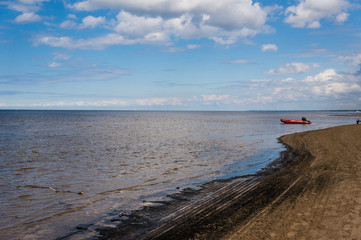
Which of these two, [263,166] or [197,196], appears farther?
[263,166]

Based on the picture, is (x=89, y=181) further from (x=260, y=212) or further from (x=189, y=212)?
(x=260, y=212)

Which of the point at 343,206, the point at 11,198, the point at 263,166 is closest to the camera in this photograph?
A: the point at 343,206

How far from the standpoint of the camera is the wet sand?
6945 mm

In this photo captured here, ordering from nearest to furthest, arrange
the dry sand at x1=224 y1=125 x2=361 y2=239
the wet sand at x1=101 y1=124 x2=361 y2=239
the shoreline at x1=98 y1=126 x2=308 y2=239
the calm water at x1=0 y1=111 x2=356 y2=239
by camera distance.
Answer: the dry sand at x1=224 y1=125 x2=361 y2=239 → the wet sand at x1=101 y1=124 x2=361 y2=239 → the shoreline at x1=98 y1=126 x2=308 y2=239 → the calm water at x1=0 y1=111 x2=356 y2=239

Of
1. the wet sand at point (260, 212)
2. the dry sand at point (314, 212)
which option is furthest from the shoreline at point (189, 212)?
the dry sand at point (314, 212)

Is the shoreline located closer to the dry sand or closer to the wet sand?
the wet sand

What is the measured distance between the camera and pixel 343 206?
8484mm

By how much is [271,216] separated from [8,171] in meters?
15.1

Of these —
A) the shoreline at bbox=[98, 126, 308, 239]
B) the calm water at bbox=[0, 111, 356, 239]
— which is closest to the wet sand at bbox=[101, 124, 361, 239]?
the shoreline at bbox=[98, 126, 308, 239]

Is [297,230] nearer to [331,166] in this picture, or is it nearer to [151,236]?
[151,236]

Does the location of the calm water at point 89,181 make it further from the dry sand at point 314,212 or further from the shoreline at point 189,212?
the dry sand at point 314,212

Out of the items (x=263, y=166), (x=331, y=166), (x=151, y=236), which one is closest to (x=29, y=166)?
(x=151, y=236)

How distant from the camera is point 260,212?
8.37m

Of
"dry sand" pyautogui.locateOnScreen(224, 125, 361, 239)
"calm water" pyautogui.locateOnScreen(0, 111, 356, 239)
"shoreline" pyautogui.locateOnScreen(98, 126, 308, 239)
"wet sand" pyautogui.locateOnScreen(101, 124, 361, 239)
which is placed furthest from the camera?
"calm water" pyautogui.locateOnScreen(0, 111, 356, 239)
